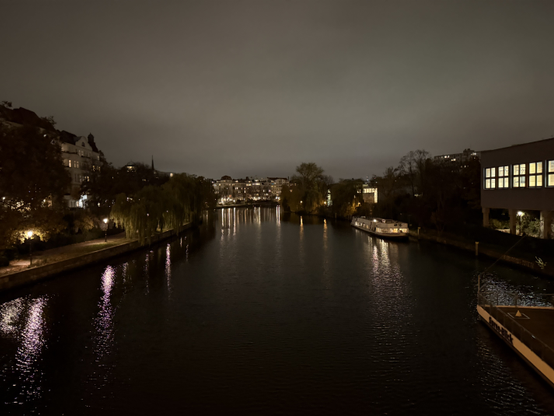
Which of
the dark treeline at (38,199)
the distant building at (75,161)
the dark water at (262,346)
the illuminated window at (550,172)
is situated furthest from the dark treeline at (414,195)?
the distant building at (75,161)

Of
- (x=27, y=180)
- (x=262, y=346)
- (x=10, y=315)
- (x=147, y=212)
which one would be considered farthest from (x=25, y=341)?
(x=147, y=212)

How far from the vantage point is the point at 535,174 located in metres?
26.3

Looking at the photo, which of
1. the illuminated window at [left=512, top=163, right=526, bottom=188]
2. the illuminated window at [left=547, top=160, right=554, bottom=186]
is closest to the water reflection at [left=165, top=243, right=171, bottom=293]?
the illuminated window at [left=547, top=160, right=554, bottom=186]

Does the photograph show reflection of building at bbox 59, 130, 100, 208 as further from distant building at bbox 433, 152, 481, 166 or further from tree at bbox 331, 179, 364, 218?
distant building at bbox 433, 152, 481, 166

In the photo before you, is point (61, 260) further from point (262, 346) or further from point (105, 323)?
point (262, 346)

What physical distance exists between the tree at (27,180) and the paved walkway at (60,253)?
137 centimetres

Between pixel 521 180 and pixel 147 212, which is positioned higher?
pixel 521 180

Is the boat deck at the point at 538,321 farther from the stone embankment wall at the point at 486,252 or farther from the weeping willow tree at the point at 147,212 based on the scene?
the weeping willow tree at the point at 147,212

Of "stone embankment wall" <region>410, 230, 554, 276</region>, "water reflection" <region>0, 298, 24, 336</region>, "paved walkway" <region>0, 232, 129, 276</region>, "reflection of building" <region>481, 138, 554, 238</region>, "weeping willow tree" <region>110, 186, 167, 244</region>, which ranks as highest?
"reflection of building" <region>481, 138, 554, 238</region>

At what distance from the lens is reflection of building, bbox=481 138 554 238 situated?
25.3 meters

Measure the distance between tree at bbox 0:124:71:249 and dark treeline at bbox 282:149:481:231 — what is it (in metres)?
31.6

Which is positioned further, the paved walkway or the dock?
the paved walkway

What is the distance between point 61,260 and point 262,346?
16322mm

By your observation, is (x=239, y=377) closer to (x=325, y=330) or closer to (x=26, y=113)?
(x=325, y=330)
